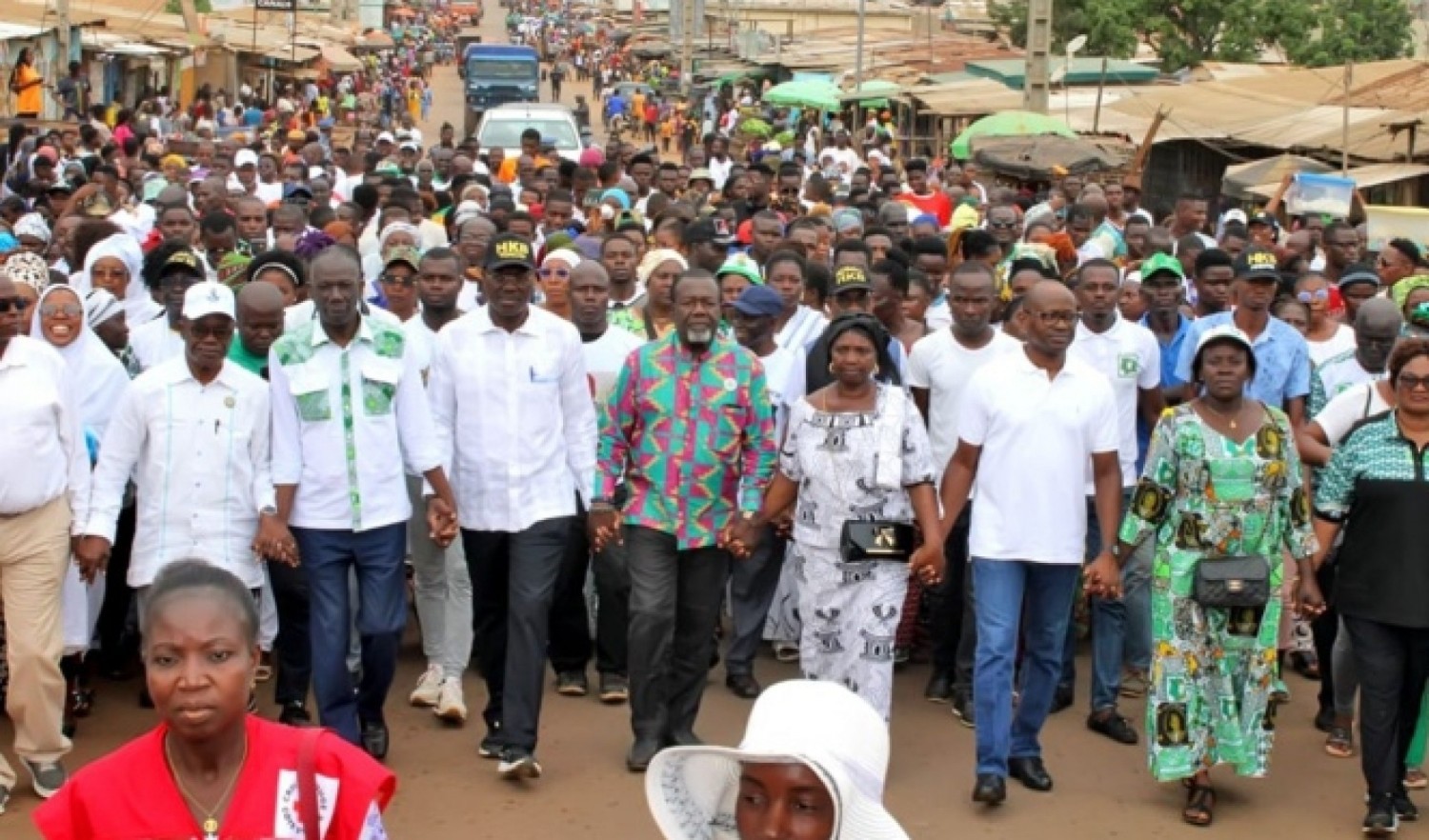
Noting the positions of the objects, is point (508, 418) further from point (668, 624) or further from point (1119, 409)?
point (1119, 409)

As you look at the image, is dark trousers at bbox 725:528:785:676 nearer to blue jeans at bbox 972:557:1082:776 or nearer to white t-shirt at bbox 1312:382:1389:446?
blue jeans at bbox 972:557:1082:776

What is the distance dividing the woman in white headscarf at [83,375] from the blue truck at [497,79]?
1491 inches

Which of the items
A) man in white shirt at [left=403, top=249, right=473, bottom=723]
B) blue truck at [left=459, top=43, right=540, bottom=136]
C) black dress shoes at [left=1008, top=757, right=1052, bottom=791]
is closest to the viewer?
black dress shoes at [left=1008, top=757, right=1052, bottom=791]

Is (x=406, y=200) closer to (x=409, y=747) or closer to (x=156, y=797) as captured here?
(x=409, y=747)

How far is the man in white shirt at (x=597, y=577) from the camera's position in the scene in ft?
27.7

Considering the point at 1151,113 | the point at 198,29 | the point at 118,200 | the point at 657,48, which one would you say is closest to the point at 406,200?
the point at 118,200

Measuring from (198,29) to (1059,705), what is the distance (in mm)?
33776

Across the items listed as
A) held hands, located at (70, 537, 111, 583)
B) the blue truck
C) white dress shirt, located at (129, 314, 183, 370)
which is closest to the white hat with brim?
held hands, located at (70, 537, 111, 583)

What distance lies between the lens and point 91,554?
696 centimetres

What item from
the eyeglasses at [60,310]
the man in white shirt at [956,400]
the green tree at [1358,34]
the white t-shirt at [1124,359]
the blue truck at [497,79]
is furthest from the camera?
the blue truck at [497,79]

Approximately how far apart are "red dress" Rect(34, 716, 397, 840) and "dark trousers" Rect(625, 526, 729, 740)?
364cm

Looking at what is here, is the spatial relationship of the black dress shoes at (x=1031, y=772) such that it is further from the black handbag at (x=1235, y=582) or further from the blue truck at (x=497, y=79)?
the blue truck at (x=497, y=79)

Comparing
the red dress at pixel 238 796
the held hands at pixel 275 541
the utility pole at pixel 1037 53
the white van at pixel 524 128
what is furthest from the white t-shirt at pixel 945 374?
the white van at pixel 524 128

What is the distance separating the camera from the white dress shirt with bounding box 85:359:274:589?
7109 mm
